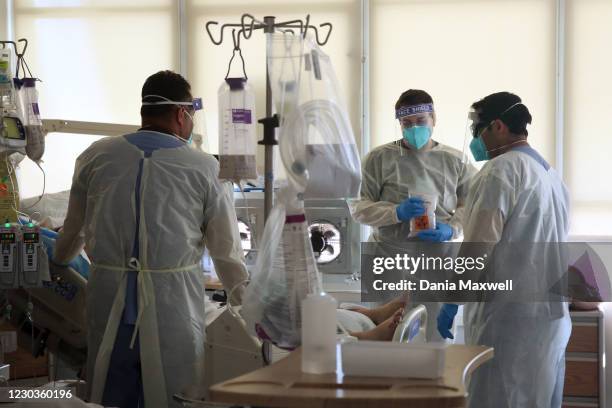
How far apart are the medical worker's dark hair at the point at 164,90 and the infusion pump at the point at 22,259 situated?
2.20 ft

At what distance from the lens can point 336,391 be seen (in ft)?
5.45

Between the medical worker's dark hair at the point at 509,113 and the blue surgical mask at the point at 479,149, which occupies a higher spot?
the medical worker's dark hair at the point at 509,113

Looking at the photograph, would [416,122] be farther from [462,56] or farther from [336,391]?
[336,391]

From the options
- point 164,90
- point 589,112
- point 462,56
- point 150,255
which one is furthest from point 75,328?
point 589,112

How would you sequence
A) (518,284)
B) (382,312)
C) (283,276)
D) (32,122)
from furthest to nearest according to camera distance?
(32,122), (382,312), (518,284), (283,276)

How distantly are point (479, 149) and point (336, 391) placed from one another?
6.12ft

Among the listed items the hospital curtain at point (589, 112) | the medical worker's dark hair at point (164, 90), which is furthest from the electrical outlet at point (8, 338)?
the hospital curtain at point (589, 112)

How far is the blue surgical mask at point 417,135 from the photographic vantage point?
3832 mm

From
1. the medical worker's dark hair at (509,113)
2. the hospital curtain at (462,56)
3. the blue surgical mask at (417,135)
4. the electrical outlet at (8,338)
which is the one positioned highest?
the hospital curtain at (462,56)

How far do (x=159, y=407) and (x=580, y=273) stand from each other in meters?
2.38

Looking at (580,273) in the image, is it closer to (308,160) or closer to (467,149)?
(467,149)

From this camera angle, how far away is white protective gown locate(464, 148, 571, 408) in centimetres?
292

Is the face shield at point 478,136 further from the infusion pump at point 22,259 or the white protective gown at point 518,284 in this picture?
the infusion pump at point 22,259

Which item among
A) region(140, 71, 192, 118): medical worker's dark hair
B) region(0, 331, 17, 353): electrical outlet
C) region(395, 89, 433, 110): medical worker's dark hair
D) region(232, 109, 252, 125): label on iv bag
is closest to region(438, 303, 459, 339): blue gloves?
region(395, 89, 433, 110): medical worker's dark hair
